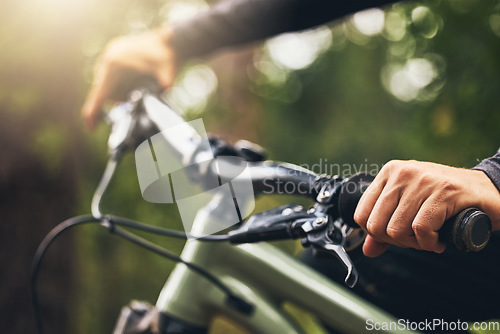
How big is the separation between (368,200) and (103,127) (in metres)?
5.34

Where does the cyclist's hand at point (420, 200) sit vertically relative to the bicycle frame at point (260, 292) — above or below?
above

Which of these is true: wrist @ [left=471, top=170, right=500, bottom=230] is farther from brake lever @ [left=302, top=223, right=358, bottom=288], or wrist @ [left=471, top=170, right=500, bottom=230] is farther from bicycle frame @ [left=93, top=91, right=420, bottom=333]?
bicycle frame @ [left=93, top=91, right=420, bottom=333]

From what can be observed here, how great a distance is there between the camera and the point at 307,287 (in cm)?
100

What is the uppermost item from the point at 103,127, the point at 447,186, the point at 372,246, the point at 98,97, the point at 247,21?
the point at 247,21

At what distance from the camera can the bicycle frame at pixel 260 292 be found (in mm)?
982

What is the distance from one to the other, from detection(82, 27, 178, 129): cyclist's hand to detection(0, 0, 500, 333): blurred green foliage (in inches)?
20.7

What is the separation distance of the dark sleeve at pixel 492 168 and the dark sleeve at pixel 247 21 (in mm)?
743

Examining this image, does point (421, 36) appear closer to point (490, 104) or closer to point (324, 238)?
point (490, 104)

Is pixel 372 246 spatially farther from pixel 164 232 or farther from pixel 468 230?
pixel 164 232

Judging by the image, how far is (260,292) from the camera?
3.43ft

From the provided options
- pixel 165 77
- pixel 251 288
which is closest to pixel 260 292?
pixel 251 288

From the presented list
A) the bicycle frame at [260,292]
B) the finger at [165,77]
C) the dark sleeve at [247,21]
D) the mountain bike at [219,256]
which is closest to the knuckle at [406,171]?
the mountain bike at [219,256]

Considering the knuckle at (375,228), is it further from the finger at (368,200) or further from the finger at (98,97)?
the finger at (98,97)

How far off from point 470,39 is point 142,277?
4.80 metres
